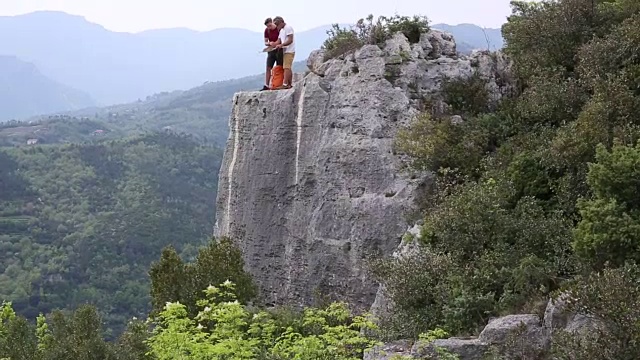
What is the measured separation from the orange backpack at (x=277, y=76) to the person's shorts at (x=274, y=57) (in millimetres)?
136

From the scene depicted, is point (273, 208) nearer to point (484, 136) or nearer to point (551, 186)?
point (484, 136)

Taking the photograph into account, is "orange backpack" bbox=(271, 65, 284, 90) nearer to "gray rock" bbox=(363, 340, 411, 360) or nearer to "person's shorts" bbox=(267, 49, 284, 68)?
"person's shorts" bbox=(267, 49, 284, 68)

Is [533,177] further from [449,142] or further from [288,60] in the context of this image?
[288,60]

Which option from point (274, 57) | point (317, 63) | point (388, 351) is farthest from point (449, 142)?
→ point (388, 351)

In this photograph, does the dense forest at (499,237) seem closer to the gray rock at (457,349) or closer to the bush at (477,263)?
the bush at (477,263)

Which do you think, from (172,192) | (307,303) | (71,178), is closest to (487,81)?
(307,303)

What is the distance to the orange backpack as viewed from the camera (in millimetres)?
15695

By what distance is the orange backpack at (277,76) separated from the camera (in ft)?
51.5

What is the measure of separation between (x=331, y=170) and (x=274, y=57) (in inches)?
147

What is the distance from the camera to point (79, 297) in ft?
229

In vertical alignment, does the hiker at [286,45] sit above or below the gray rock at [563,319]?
above

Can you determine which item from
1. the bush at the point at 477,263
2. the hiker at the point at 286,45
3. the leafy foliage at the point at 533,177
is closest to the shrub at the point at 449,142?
the leafy foliage at the point at 533,177

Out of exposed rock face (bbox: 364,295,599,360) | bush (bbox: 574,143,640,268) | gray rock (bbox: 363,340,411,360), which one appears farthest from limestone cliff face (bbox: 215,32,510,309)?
exposed rock face (bbox: 364,295,599,360)

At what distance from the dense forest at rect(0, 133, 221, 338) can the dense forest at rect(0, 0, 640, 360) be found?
2231 inches
